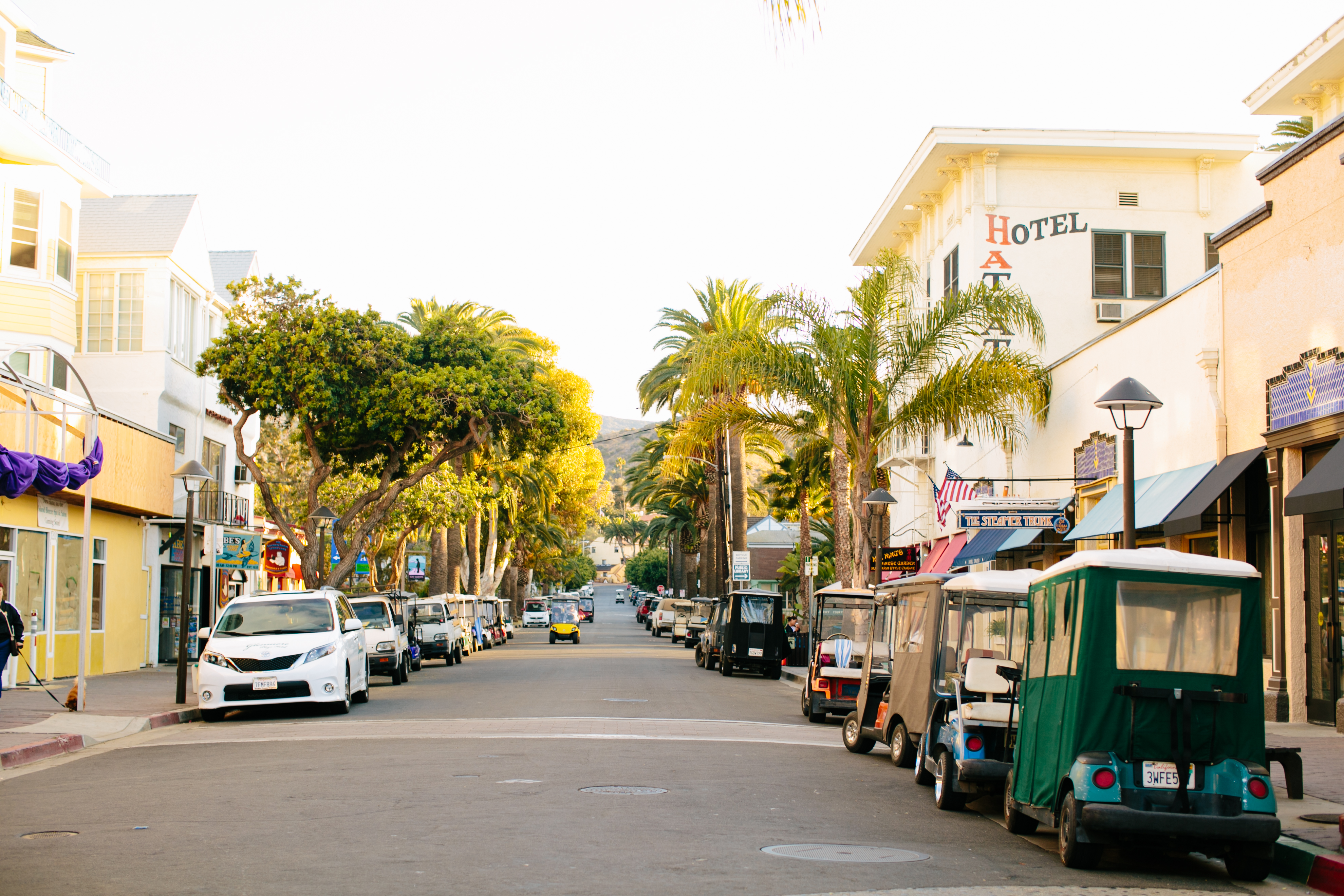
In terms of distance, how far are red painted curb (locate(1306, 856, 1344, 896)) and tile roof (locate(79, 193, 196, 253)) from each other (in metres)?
30.6

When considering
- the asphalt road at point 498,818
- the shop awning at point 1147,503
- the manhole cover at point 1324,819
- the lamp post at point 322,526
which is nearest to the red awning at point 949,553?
the shop awning at point 1147,503

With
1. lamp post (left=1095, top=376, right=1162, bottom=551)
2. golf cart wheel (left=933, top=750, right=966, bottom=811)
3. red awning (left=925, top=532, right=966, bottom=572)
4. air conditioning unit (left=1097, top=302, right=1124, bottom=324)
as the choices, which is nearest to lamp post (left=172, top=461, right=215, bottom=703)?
golf cart wheel (left=933, top=750, right=966, bottom=811)

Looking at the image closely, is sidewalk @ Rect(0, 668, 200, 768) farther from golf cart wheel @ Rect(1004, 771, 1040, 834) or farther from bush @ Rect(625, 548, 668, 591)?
bush @ Rect(625, 548, 668, 591)

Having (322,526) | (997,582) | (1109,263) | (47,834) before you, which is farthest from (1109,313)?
Answer: (47,834)

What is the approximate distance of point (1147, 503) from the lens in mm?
20281

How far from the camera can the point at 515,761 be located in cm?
1317

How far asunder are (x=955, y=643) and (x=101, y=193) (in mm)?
25228

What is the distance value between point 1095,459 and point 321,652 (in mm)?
14170

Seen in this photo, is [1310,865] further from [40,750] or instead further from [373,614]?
[373,614]

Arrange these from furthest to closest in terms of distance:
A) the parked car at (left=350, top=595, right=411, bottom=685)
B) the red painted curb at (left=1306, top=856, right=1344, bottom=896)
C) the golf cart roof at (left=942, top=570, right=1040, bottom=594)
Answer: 1. the parked car at (left=350, top=595, right=411, bottom=685)
2. the golf cart roof at (left=942, top=570, right=1040, bottom=594)
3. the red painted curb at (left=1306, top=856, right=1344, bottom=896)

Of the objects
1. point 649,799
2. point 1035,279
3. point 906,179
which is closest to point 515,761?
point 649,799

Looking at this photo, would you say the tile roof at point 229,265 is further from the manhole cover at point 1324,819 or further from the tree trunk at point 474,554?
the manhole cover at point 1324,819

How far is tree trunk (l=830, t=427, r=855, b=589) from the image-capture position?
28359 millimetres

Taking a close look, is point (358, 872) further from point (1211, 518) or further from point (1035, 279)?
point (1035, 279)
